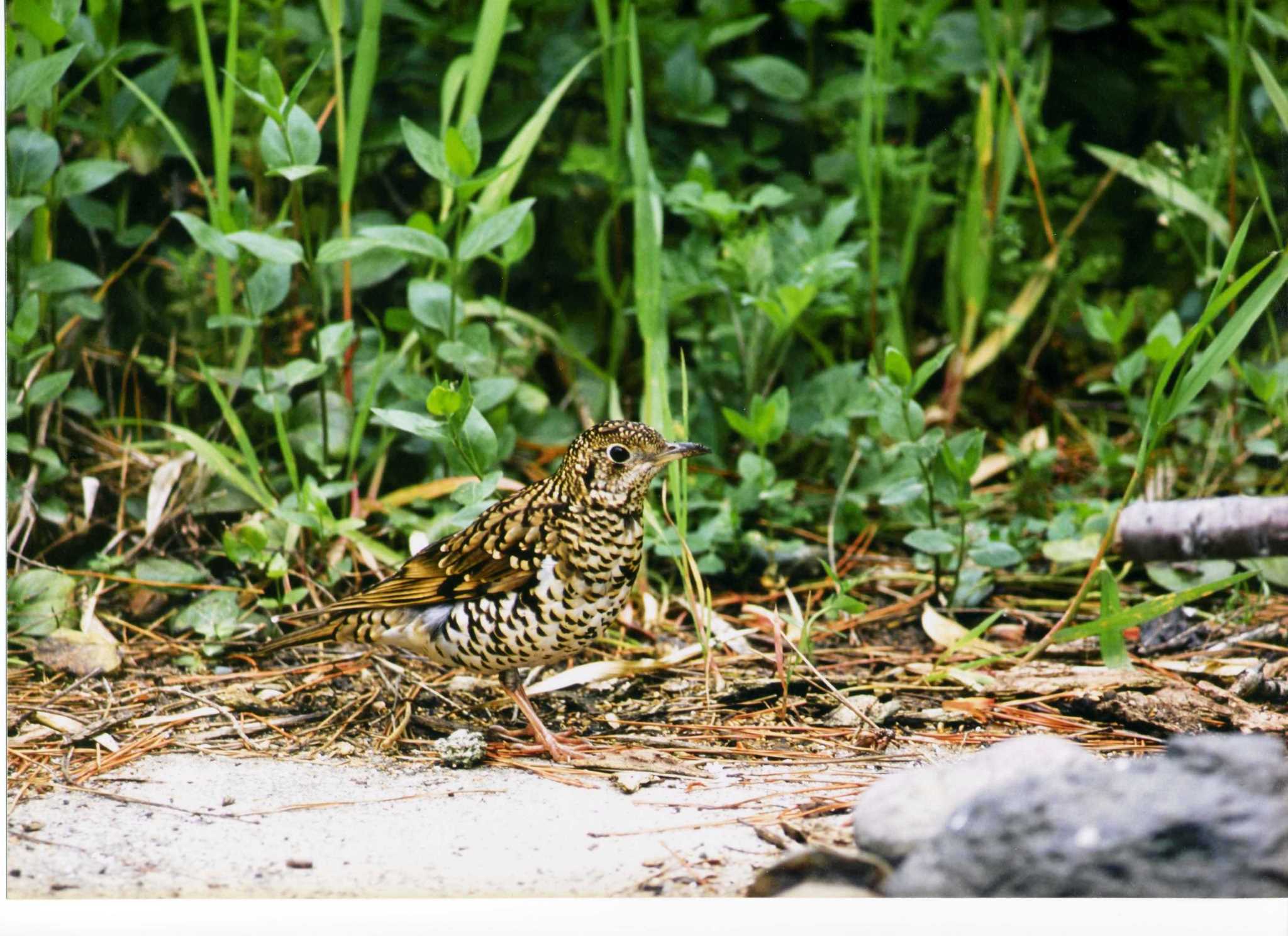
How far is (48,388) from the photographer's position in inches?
120

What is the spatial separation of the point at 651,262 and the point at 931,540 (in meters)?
0.92

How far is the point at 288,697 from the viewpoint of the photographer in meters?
2.82

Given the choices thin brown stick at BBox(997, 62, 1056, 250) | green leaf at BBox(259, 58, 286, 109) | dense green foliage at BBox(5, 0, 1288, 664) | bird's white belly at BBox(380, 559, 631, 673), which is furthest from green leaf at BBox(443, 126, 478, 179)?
thin brown stick at BBox(997, 62, 1056, 250)

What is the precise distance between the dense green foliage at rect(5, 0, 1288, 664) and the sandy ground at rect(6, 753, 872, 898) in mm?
642

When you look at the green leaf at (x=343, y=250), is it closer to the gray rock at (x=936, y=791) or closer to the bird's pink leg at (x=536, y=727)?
the bird's pink leg at (x=536, y=727)

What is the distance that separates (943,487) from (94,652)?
6.33 feet

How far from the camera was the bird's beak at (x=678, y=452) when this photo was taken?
2.52m

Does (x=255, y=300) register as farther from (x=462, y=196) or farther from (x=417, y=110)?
(x=417, y=110)

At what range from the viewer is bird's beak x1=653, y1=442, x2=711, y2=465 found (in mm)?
2518

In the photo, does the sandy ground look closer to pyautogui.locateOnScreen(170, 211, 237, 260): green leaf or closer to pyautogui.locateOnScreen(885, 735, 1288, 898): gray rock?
pyautogui.locateOnScreen(885, 735, 1288, 898): gray rock

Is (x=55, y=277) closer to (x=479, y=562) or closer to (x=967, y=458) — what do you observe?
(x=479, y=562)

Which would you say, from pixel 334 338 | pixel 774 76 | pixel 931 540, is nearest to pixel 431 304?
pixel 334 338

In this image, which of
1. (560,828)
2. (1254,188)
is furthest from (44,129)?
(1254,188)

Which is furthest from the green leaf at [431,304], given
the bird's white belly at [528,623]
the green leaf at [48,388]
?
the green leaf at [48,388]
